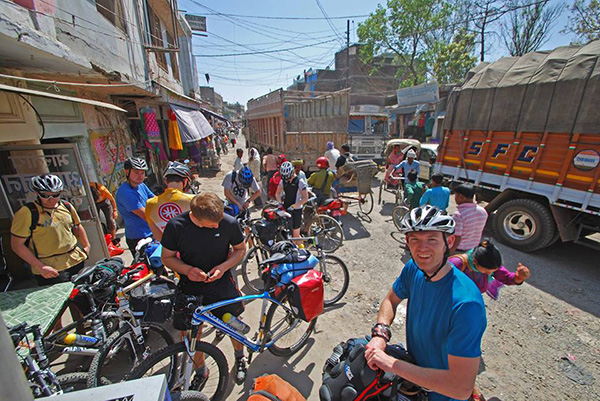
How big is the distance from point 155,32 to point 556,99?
43.0 ft

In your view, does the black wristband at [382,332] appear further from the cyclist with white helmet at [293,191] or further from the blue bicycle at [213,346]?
the cyclist with white helmet at [293,191]

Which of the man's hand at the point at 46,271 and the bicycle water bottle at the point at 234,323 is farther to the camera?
the man's hand at the point at 46,271

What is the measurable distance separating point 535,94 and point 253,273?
6254mm

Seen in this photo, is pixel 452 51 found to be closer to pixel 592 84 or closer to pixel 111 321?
pixel 592 84

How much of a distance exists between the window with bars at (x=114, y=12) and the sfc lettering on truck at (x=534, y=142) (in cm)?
901

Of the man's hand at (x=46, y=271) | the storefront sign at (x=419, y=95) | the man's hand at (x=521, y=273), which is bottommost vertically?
the man's hand at (x=46, y=271)

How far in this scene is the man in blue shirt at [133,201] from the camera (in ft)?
11.3

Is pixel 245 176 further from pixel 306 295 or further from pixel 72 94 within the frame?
pixel 72 94

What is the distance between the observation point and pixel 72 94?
218 inches

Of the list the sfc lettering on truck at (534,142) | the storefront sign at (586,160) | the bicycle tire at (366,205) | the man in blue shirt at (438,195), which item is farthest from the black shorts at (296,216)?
the storefront sign at (586,160)

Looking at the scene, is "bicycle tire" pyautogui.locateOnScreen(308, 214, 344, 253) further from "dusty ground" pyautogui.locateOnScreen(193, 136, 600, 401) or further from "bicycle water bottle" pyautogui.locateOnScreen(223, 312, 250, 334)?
"bicycle water bottle" pyautogui.locateOnScreen(223, 312, 250, 334)

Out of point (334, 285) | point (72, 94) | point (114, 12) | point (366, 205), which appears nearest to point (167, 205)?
point (334, 285)

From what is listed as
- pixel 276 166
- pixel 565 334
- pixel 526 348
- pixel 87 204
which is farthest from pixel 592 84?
pixel 87 204

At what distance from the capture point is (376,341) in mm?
1644
